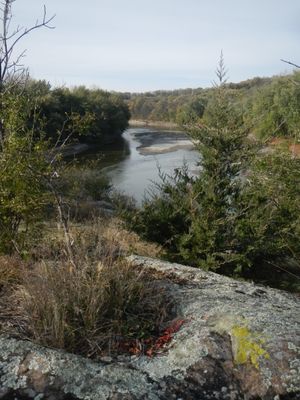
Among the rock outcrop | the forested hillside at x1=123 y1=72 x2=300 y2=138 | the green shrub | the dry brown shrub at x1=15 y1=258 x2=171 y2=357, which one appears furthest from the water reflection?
the rock outcrop

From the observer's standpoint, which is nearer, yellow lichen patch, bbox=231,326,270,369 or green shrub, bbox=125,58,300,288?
yellow lichen patch, bbox=231,326,270,369

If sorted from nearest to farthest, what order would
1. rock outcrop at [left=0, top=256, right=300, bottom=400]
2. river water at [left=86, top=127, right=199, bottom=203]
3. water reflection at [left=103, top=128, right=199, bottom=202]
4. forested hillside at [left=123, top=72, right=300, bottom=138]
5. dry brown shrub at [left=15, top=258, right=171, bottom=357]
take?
rock outcrop at [left=0, top=256, right=300, bottom=400] → dry brown shrub at [left=15, top=258, right=171, bottom=357] → forested hillside at [left=123, top=72, right=300, bottom=138] → water reflection at [left=103, top=128, right=199, bottom=202] → river water at [left=86, top=127, right=199, bottom=203]

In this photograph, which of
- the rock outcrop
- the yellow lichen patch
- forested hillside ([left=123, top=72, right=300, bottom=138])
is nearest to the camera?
the rock outcrop

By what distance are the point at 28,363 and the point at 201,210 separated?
19.0ft

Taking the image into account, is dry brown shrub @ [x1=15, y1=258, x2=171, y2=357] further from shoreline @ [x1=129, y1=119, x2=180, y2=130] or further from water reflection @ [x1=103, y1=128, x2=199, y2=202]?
shoreline @ [x1=129, y1=119, x2=180, y2=130]

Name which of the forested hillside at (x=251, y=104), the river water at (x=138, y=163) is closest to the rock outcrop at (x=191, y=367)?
the forested hillside at (x=251, y=104)

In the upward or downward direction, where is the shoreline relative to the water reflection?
upward

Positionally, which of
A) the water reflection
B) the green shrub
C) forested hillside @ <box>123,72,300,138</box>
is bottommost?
the water reflection

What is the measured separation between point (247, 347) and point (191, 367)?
0.38 metres

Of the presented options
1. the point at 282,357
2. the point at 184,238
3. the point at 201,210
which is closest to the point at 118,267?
the point at 282,357

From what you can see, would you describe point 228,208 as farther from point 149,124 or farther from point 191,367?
point 149,124

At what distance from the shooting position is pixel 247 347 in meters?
2.70

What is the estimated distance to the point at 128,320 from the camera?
3.14 metres

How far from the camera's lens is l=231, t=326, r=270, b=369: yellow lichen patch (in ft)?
8.68
